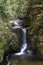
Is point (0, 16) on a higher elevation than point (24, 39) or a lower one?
higher

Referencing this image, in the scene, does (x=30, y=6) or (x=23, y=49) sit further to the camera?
(x=30, y=6)

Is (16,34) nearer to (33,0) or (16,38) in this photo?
(16,38)

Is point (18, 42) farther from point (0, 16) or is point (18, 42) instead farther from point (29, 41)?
point (0, 16)

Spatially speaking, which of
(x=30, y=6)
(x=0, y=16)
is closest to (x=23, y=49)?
(x=0, y=16)

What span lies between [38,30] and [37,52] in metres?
1.77

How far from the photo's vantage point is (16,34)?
17.2 m

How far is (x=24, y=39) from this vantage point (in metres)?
17.4

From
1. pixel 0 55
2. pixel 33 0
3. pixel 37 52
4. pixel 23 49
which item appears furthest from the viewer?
pixel 33 0

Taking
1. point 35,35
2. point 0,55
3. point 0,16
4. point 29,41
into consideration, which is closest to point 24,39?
point 29,41

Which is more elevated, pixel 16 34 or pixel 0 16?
pixel 0 16

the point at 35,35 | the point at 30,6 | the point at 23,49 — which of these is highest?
the point at 30,6

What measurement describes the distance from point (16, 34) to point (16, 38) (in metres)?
0.59

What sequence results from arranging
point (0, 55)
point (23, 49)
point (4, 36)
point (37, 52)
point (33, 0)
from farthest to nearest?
point (33, 0) < point (23, 49) < point (37, 52) < point (4, 36) < point (0, 55)

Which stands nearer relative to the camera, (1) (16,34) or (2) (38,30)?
(2) (38,30)
